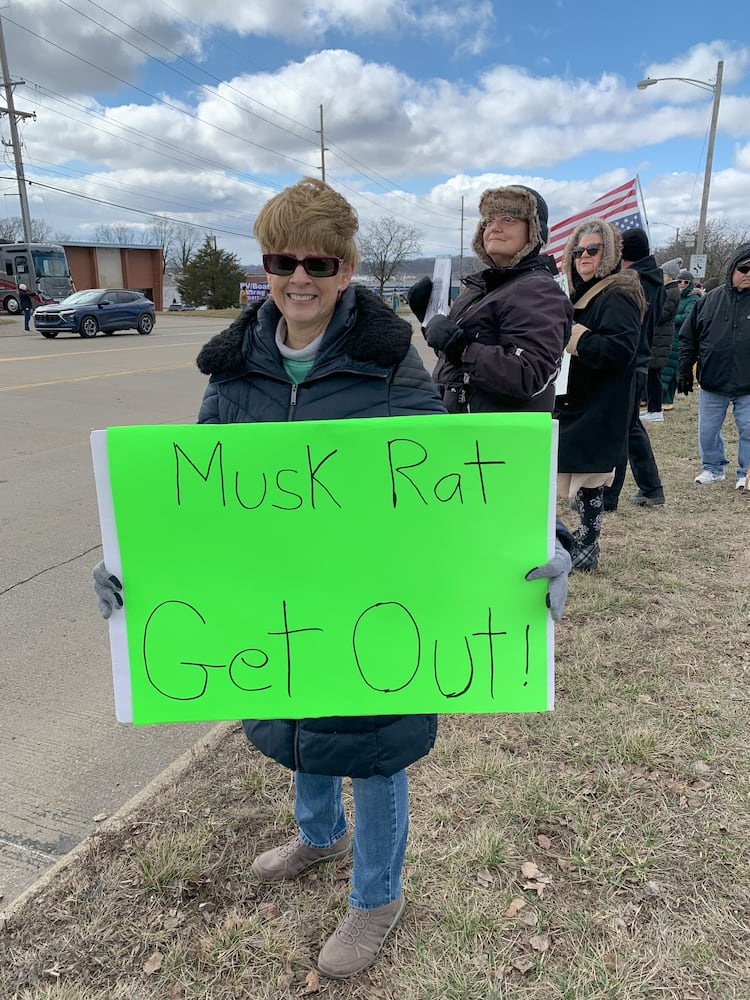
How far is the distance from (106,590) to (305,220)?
37.2 inches

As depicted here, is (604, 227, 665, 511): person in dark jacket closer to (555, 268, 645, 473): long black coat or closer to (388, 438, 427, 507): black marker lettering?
(555, 268, 645, 473): long black coat

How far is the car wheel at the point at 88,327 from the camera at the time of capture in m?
22.1

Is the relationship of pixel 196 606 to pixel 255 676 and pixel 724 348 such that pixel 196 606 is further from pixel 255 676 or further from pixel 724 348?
pixel 724 348

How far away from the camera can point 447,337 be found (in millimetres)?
2826

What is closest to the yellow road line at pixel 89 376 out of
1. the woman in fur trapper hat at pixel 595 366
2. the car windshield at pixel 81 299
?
the car windshield at pixel 81 299

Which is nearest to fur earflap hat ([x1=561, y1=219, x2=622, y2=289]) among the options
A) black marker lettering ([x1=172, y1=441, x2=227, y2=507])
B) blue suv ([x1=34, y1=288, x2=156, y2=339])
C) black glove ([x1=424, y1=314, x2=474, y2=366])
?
black glove ([x1=424, y1=314, x2=474, y2=366])

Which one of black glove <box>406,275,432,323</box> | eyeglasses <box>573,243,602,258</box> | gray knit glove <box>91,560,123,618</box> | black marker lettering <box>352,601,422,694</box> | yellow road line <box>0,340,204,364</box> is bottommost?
yellow road line <box>0,340,204,364</box>

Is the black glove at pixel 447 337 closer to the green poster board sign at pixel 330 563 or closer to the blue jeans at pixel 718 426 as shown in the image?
the green poster board sign at pixel 330 563

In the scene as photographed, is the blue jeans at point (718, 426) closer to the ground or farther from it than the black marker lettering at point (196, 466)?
closer to the ground

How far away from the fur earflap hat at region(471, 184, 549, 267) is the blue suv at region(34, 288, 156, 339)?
21509 millimetres

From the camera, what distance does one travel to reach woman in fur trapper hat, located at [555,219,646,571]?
3.75 meters

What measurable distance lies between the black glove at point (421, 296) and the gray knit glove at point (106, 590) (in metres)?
2.20

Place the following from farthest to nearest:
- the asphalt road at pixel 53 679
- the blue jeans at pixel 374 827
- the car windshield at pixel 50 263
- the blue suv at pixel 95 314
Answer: the car windshield at pixel 50 263 < the blue suv at pixel 95 314 < the asphalt road at pixel 53 679 < the blue jeans at pixel 374 827

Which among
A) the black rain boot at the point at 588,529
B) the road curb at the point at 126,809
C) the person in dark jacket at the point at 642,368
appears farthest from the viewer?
the person in dark jacket at the point at 642,368
